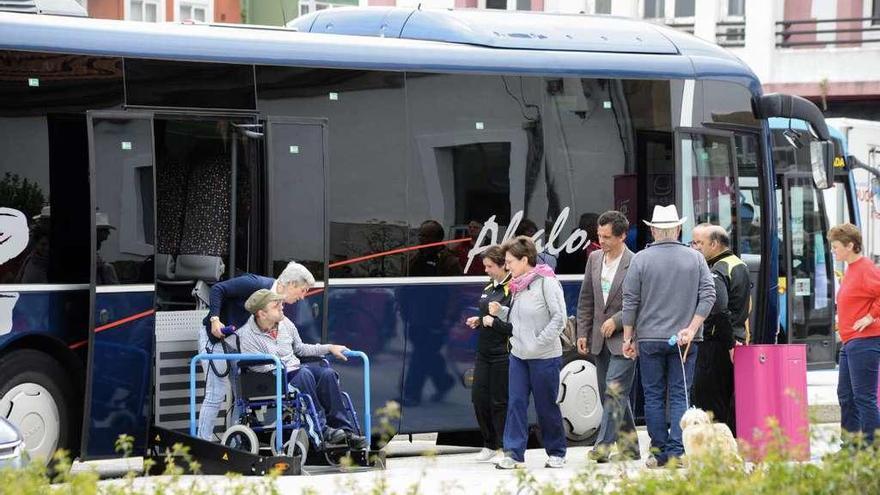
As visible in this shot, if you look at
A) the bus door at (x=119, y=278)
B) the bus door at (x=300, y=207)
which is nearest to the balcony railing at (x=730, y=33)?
the bus door at (x=300, y=207)

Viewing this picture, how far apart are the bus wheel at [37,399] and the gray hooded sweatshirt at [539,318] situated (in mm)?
3049

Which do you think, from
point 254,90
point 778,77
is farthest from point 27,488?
point 778,77

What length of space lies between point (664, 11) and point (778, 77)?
373 centimetres

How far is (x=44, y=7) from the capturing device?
1387cm

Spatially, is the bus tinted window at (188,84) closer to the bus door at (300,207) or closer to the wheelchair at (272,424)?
the bus door at (300,207)

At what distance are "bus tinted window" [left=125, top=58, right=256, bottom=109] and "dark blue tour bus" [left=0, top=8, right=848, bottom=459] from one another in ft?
0.05

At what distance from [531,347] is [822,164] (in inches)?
211

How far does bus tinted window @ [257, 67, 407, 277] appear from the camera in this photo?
14471 mm

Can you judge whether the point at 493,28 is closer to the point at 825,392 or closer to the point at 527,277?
the point at 527,277

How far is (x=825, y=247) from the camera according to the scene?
909 inches

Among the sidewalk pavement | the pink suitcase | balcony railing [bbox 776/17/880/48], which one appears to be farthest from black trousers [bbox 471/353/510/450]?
balcony railing [bbox 776/17/880/48]

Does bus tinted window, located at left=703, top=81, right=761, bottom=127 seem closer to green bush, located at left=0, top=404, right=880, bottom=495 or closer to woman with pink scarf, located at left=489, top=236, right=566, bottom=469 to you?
woman with pink scarf, located at left=489, top=236, right=566, bottom=469

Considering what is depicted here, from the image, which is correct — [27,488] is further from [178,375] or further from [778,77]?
[778,77]

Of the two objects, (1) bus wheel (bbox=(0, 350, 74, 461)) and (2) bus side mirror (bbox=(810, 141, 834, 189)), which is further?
(2) bus side mirror (bbox=(810, 141, 834, 189))
